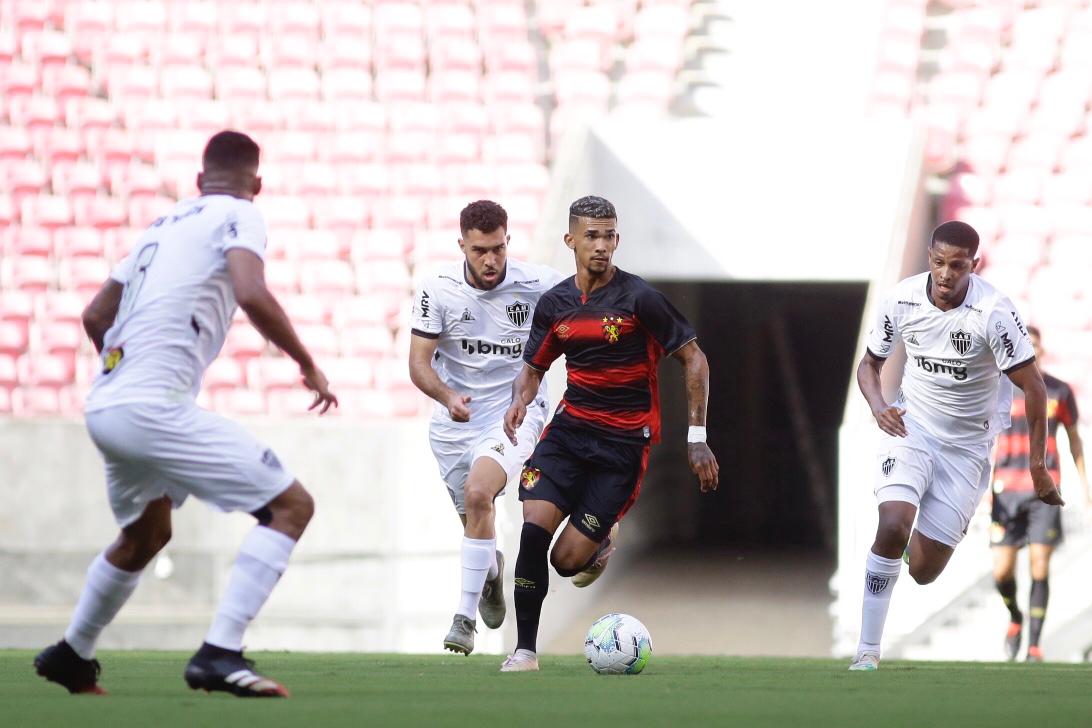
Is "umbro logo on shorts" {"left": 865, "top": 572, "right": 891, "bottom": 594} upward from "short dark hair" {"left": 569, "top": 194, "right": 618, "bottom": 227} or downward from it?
downward

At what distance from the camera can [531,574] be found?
730 centimetres

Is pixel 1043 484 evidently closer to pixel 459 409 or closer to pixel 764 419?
pixel 459 409

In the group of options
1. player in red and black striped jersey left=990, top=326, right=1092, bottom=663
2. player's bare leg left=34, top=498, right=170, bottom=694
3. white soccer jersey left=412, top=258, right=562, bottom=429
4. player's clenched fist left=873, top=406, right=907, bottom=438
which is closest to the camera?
→ player's bare leg left=34, top=498, right=170, bottom=694

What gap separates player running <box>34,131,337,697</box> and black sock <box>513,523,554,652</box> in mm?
1873

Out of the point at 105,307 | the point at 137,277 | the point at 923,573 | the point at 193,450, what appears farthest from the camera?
the point at 923,573

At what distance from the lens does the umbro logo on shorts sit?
7898 mm

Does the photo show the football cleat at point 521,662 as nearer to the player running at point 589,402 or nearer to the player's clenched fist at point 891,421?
the player running at point 589,402

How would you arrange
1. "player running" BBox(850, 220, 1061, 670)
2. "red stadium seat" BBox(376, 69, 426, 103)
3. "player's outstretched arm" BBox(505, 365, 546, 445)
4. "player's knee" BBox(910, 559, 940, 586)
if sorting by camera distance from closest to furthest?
1. "player's outstretched arm" BBox(505, 365, 546, 445)
2. "player running" BBox(850, 220, 1061, 670)
3. "player's knee" BBox(910, 559, 940, 586)
4. "red stadium seat" BBox(376, 69, 426, 103)

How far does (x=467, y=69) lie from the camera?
15.7m

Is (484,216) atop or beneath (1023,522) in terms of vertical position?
atop

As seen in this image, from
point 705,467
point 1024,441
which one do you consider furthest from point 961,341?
point 1024,441

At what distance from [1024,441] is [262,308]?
23.8 feet

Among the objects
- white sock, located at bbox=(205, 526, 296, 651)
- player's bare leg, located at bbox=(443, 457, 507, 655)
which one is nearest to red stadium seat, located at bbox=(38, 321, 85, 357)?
player's bare leg, located at bbox=(443, 457, 507, 655)

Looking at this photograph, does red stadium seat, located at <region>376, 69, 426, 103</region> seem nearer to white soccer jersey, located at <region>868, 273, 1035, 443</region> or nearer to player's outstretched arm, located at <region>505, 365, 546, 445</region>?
white soccer jersey, located at <region>868, 273, 1035, 443</region>
